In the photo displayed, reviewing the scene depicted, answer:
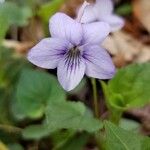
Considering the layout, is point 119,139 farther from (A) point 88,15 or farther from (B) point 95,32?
(A) point 88,15

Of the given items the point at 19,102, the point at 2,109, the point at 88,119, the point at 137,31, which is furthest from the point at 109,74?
the point at 137,31

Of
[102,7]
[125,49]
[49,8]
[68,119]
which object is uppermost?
[102,7]

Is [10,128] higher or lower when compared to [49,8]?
lower

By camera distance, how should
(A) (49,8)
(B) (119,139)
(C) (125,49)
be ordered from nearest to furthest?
(B) (119,139) → (A) (49,8) → (C) (125,49)

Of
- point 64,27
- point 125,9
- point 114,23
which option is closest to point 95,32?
point 64,27

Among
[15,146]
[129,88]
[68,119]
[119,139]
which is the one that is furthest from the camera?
[15,146]


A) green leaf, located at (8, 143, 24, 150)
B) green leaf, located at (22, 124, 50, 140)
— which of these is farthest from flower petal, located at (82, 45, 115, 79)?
green leaf, located at (8, 143, 24, 150)

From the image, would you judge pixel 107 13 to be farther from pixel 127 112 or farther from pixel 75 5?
pixel 75 5
